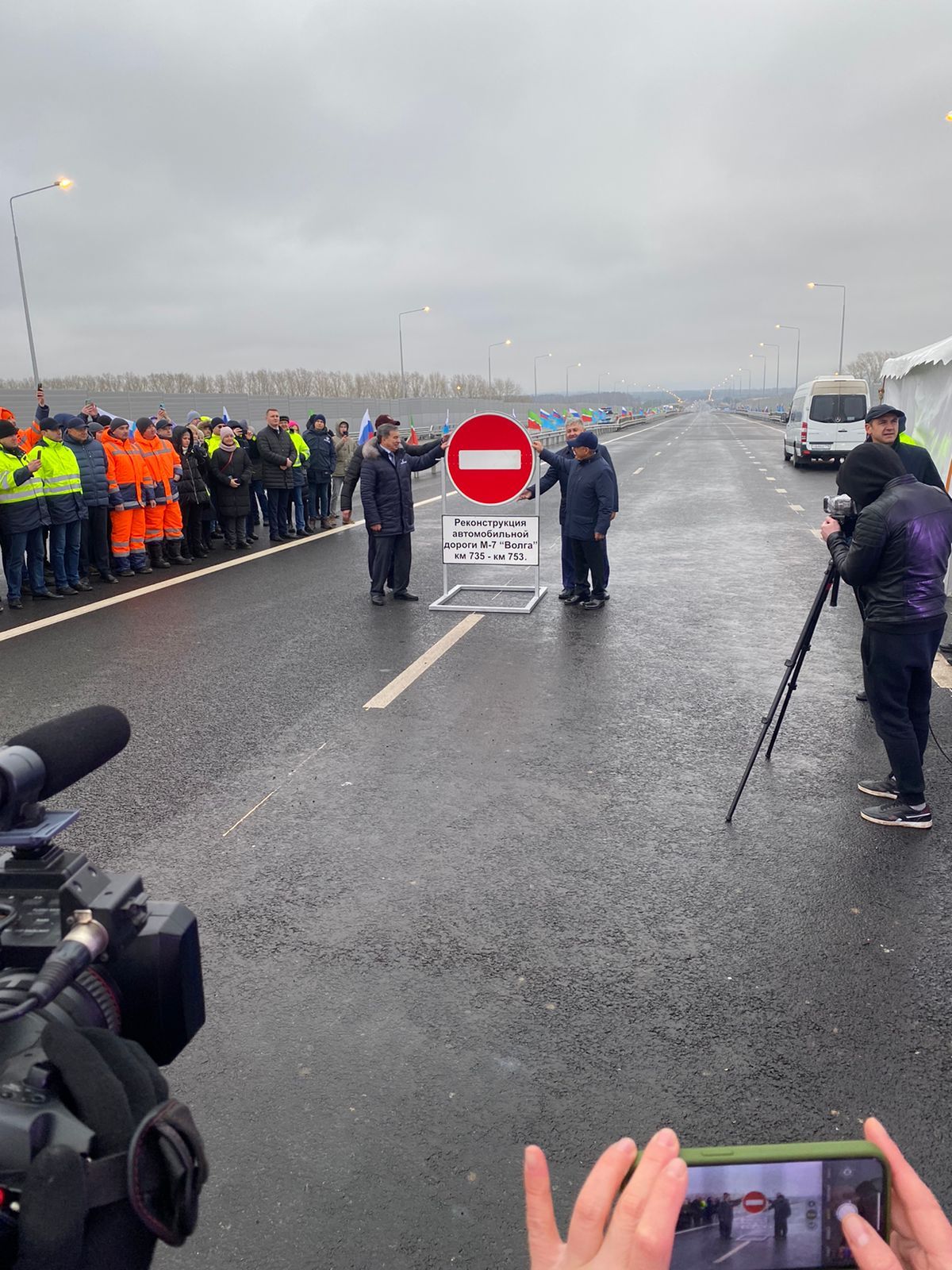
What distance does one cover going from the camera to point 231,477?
14.4 metres

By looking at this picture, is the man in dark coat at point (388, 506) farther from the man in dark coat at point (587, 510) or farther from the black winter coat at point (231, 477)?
the black winter coat at point (231, 477)

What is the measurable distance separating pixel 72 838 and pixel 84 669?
3.47m

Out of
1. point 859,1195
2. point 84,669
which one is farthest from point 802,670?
point 859,1195

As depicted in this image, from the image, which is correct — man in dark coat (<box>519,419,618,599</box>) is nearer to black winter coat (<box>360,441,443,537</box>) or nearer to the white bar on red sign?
the white bar on red sign

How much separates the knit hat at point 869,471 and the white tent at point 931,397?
6.47 metres

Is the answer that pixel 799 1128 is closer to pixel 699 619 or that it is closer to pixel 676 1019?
pixel 676 1019

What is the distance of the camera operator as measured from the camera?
489cm

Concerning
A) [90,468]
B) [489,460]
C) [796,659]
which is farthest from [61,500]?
[796,659]

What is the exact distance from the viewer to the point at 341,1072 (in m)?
3.14

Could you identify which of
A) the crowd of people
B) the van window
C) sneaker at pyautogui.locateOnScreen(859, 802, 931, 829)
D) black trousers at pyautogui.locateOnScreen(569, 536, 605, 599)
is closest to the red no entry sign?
black trousers at pyautogui.locateOnScreen(569, 536, 605, 599)

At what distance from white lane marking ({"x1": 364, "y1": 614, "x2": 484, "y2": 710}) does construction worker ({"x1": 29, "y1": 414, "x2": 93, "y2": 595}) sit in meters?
4.97

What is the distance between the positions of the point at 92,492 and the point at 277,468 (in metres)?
4.01

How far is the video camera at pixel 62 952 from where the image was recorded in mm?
1177

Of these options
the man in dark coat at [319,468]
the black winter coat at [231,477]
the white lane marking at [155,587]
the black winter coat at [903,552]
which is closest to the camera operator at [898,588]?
the black winter coat at [903,552]
